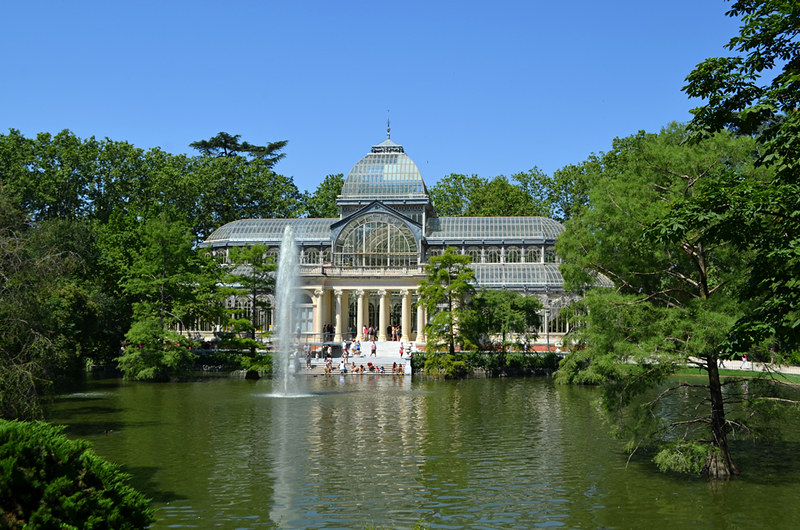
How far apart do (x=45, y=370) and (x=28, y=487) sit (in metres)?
14.0

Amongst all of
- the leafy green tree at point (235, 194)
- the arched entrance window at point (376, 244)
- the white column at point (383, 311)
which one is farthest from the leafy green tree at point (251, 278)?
the leafy green tree at point (235, 194)

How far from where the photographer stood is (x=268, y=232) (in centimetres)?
7512

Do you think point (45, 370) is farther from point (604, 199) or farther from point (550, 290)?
point (550, 290)

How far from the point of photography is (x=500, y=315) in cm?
5253

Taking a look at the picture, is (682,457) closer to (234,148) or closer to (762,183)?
(762,183)

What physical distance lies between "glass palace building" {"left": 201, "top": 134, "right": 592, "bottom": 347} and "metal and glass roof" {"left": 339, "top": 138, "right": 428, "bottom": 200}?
0.10 meters

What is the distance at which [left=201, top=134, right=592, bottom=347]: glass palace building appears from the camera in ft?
221

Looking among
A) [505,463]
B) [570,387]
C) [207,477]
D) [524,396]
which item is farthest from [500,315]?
[207,477]

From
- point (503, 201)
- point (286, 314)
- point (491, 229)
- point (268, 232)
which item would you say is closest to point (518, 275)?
point (491, 229)

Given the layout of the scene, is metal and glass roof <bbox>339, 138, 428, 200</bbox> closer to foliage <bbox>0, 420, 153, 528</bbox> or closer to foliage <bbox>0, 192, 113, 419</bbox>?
foliage <bbox>0, 192, 113, 419</bbox>

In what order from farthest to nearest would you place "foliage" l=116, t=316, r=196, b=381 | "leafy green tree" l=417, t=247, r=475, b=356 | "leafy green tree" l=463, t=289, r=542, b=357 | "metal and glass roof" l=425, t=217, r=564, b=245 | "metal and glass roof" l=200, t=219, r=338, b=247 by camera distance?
"metal and glass roof" l=200, t=219, r=338, b=247
"metal and glass roof" l=425, t=217, r=564, b=245
"leafy green tree" l=463, t=289, r=542, b=357
"leafy green tree" l=417, t=247, r=475, b=356
"foliage" l=116, t=316, r=196, b=381

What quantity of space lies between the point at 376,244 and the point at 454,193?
2730 centimetres

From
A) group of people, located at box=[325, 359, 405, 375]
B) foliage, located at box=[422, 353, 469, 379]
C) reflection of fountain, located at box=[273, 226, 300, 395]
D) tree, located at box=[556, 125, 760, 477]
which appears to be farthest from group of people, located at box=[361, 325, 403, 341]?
tree, located at box=[556, 125, 760, 477]

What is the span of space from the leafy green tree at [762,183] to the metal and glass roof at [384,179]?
5618 cm
